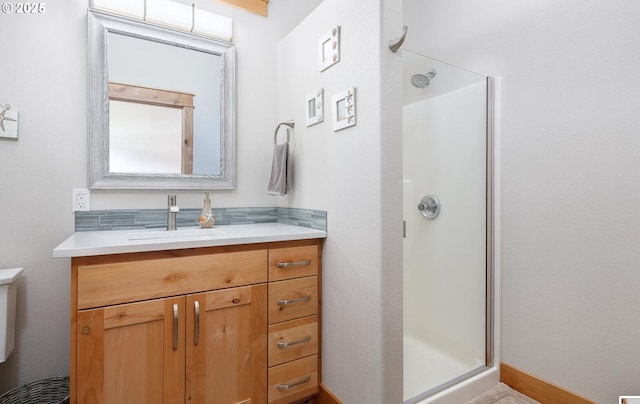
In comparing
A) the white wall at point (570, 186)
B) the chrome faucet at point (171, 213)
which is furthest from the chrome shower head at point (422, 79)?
the chrome faucet at point (171, 213)

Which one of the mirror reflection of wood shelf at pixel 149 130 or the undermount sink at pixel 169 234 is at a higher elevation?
the mirror reflection of wood shelf at pixel 149 130

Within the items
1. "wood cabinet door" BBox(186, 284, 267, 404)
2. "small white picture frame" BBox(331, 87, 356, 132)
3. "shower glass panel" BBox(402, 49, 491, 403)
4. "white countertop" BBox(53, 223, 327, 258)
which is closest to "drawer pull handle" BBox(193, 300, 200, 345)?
"wood cabinet door" BBox(186, 284, 267, 404)

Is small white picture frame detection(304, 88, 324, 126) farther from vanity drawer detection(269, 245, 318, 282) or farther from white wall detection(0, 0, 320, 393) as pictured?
white wall detection(0, 0, 320, 393)

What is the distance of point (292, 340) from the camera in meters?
1.51

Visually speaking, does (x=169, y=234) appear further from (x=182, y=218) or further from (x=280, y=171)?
(x=280, y=171)

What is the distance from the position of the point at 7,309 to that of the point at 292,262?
1225 millimetres

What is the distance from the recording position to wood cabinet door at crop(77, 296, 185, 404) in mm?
1109

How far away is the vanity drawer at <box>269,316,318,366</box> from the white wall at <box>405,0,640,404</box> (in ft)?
3.66

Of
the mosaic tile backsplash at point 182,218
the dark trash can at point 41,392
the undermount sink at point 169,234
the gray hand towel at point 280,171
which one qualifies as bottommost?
the dark trash can at point 41,392

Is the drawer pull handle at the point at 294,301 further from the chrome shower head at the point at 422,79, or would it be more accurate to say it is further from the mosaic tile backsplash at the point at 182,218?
the chrome shower head at the point at 422,79

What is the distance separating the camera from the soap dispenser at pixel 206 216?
1771 millimetres

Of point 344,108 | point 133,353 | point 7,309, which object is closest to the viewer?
point 133,353

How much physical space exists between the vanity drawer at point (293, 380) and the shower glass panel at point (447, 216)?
21.0 inches

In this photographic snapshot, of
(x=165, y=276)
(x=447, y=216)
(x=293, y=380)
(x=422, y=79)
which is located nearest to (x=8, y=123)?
(x=165, y=276)
